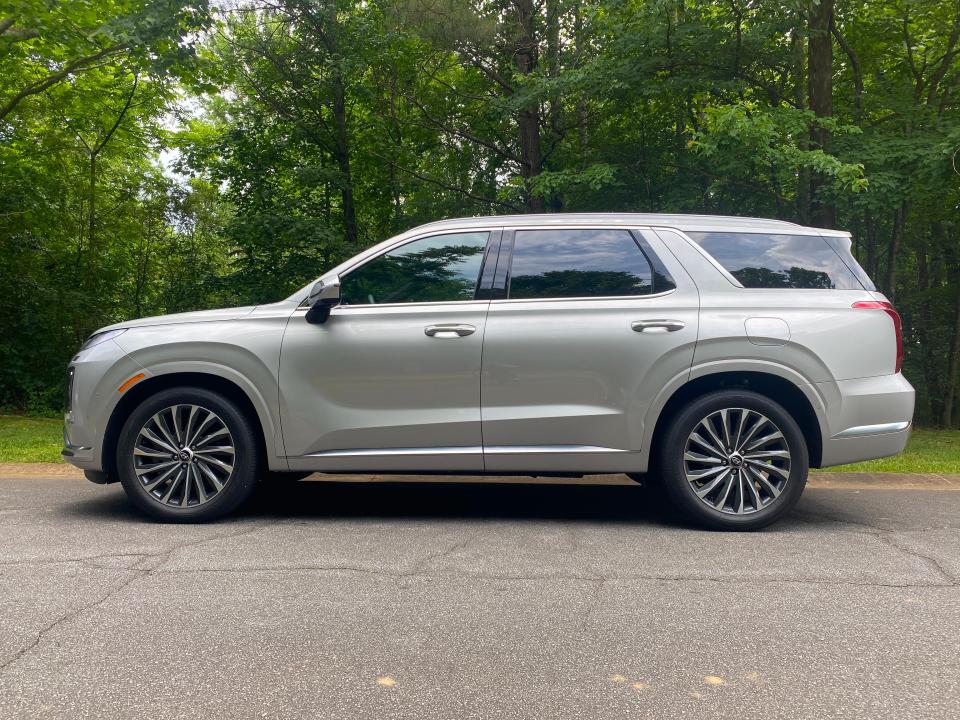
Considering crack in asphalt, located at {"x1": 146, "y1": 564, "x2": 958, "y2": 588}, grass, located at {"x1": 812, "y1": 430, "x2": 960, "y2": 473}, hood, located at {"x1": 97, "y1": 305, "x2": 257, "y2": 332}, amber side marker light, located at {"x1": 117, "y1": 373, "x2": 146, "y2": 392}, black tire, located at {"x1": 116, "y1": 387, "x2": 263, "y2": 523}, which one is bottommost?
grass, located at {"x1": 812, "y1": 430, "x2": 960, "y2": 473}

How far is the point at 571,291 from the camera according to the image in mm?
5707

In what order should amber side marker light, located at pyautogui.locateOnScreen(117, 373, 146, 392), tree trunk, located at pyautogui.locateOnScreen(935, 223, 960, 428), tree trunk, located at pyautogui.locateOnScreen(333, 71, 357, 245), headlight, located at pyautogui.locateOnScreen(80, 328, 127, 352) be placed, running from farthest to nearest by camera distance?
tree trunk, located at pyautogui.locateOnScreen(935, 223, 960, 428) < tree trunk, located at pyautogui.locateOnScreen(333, 71, 357, 245) < headlight, located at pyautogui.locateOnScreen(80, 328, 127, 352) < amber side marker light, located at pyautogui.locateOnScreen(117, 373, 146, 392)

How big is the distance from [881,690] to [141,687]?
2.59 meters

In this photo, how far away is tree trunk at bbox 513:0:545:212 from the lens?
14242 millimetres

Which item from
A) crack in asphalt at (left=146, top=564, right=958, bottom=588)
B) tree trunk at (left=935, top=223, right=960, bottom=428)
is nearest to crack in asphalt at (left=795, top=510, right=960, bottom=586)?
crack in asphalt at (left=146, top=564, right=958, bottom=588)

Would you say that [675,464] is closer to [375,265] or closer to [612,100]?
[375,265]

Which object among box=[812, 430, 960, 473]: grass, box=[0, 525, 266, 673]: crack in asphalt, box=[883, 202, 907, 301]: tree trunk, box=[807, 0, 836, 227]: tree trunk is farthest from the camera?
box=[883, 202, 907, 301]: tree trunk

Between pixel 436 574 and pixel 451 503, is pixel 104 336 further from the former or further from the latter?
pixel 436 574

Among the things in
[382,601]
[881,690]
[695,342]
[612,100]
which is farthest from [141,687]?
[612,100]

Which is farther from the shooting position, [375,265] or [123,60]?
[123,60]

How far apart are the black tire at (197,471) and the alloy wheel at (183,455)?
1 cm

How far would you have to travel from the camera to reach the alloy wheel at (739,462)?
5.51m

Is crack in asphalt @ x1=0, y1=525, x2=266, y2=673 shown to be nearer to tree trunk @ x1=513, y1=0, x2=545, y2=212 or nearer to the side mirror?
the side mirror

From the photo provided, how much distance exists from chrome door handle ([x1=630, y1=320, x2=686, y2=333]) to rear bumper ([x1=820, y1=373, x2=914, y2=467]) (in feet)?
3.32
